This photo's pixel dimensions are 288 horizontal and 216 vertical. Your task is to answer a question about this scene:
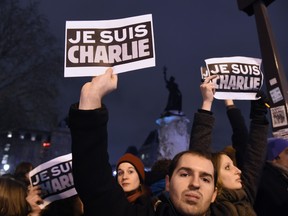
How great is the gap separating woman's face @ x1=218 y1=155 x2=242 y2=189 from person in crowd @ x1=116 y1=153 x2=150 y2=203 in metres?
0.83

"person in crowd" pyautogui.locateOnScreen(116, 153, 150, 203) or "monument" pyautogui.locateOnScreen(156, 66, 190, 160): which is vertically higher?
"monument" pyautogui.locateOnScreen(156, 66, 190, 160)

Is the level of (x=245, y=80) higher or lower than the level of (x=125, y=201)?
higher

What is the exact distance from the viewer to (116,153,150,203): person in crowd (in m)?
3.02

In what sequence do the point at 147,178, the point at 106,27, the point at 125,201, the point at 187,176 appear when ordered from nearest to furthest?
the point at 125,201 → the point at 187,176 → the point at 106,27 → the point at 147,178

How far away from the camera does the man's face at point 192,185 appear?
1.74m

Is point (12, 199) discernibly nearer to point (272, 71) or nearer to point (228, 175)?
point (228, 175)

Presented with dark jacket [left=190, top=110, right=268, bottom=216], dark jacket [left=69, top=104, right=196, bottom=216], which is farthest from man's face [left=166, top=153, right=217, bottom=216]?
dark jacket [left=190, top=110, right=268, bottom=216]

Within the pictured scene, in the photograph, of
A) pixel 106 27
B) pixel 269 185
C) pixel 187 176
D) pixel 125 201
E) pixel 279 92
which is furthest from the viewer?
pixel 279 92

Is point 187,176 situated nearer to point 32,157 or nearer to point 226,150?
point 226,150

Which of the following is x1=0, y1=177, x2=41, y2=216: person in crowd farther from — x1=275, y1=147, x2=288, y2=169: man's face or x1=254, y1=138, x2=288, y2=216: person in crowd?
x1=275, y1=147, x2=288, y2=169: man's face

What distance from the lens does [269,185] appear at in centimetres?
270

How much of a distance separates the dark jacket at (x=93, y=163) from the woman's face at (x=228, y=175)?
119cm

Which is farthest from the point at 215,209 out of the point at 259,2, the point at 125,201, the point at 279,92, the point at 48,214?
the point at 259,2

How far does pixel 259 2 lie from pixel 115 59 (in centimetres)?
480
